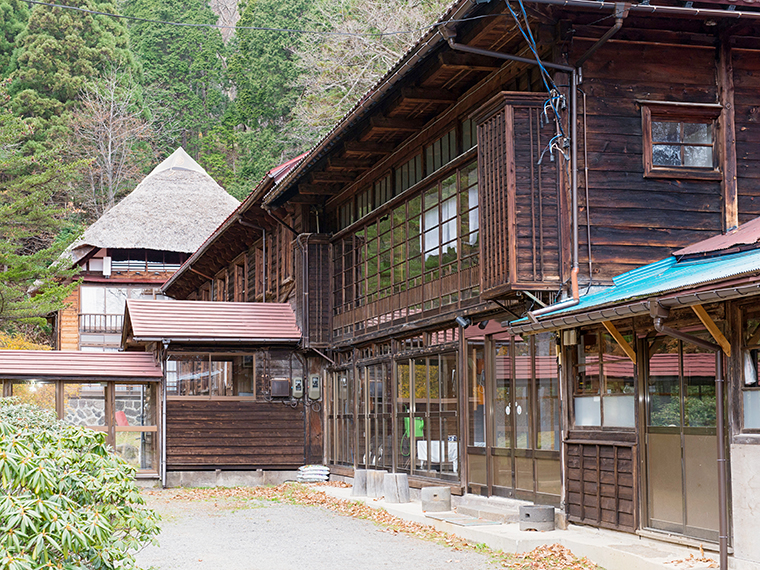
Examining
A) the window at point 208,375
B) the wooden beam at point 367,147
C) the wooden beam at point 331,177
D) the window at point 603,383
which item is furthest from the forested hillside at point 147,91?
the window at point 603,383

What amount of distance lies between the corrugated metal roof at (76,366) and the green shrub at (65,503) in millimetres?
14257

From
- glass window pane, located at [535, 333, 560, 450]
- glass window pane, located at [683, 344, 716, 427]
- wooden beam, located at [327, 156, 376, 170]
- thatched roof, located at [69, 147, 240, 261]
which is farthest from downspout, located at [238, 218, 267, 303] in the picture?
glass window pane, located at [683, 344, 716, 427]

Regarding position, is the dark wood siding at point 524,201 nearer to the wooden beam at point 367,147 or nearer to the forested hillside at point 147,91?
the wooden beam at point 367,147

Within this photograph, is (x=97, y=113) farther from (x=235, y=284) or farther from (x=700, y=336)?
(x=700, y=336)

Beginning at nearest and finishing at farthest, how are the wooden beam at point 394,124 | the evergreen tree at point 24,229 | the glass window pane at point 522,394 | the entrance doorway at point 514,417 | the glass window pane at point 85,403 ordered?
the entrance doorway at point 514,417 → the glass window pane at point 522,394 → the wooden beam at point 394,124 → the glass window pane at point 85,403 → the evergreen tree at point 24,229

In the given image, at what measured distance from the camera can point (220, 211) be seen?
4384 centimetres

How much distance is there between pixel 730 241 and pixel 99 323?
33963 millimetres

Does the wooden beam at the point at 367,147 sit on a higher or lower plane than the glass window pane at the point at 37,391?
higher

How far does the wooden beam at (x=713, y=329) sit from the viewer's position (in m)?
8.25

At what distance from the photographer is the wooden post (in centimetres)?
1136

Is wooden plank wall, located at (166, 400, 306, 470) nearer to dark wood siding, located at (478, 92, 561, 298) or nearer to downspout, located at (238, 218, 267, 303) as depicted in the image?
downspout, located at (238, 218, 267, 303)

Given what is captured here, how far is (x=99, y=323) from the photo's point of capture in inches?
1578

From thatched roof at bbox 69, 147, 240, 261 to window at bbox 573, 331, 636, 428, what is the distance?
31343 millimetres

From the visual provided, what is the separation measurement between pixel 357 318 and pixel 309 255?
2350 millimetres
